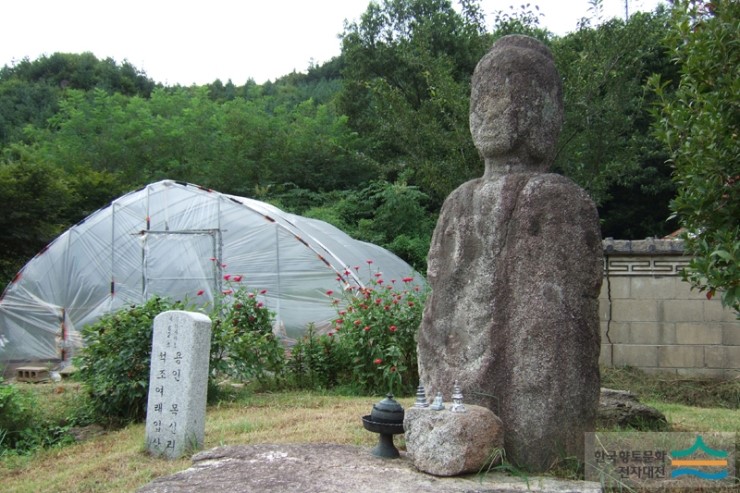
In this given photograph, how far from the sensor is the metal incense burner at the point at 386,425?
16.9 feet

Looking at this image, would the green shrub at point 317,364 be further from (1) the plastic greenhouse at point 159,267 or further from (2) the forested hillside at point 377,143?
(2) the forested hillside at point 377,143

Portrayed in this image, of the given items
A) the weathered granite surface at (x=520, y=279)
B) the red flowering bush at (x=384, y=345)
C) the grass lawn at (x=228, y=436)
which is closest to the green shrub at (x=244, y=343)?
the grass lawn at (x=228, y=436)

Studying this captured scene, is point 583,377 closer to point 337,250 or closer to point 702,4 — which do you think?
point 702,4

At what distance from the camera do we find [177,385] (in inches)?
256

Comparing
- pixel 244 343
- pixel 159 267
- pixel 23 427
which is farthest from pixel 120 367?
pixel 159 267

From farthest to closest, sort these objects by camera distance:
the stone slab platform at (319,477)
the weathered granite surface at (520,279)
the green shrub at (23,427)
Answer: the green shrub at (23,427)
the weathered granite surface at (520,279)
the stone slab platform at (319,477)

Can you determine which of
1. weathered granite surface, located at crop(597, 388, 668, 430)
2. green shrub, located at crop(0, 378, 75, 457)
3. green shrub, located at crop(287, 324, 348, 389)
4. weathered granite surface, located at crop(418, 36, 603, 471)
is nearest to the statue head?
weathered granite surface, located at crop(418, 36, 603, 471)

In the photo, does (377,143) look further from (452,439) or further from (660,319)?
(452,439)

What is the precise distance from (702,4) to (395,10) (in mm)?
19003

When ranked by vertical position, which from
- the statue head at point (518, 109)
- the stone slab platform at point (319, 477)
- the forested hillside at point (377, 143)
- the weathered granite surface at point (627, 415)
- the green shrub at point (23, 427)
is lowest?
the green shrub at point (23, 427)

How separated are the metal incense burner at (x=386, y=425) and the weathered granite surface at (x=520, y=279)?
380mm

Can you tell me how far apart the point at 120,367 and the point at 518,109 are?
205 inches

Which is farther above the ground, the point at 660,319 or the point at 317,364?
the point at 660,319

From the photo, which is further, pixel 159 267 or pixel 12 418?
pixel 159 267
